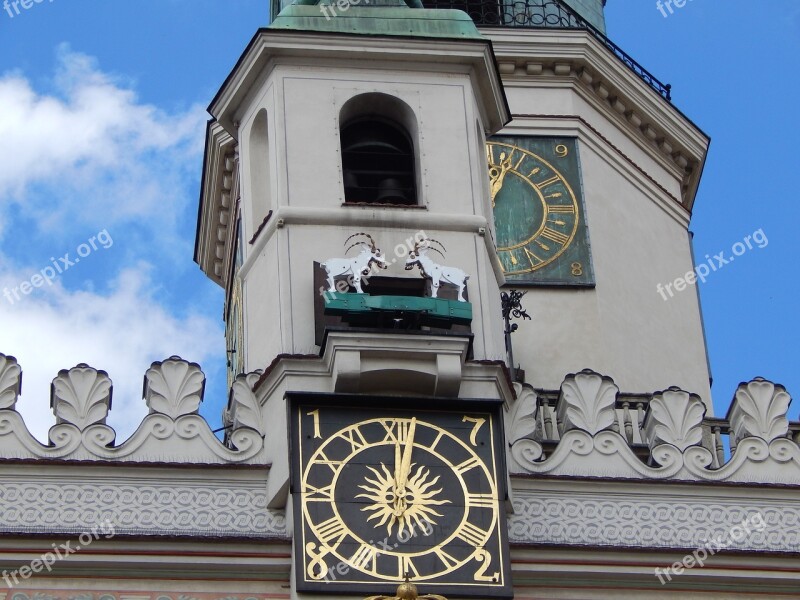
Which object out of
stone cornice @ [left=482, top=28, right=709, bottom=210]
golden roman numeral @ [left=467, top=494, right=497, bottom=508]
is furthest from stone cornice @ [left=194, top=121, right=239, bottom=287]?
golden roman numeral @ [left=467, top=494, right=497, bottom=508]

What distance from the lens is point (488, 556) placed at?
61.3ft

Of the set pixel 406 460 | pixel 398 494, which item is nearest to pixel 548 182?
pixel 406 460

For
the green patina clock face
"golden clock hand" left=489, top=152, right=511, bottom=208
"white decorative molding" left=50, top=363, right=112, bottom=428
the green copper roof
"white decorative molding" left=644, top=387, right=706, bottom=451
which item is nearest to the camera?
"white decorative molding" left=50, top=363, right=112, bottom=428

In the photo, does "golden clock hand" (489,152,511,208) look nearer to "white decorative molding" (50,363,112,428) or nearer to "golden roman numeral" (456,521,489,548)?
"white decorative molding" (50,363,112,428)

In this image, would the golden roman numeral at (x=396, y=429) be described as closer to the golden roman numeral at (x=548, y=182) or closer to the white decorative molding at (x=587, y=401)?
the white decorative molding at (x=587, y=401)

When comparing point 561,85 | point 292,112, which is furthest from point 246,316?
point 561,85

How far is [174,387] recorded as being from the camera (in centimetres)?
1942

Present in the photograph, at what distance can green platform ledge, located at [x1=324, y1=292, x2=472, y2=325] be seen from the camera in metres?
19.5

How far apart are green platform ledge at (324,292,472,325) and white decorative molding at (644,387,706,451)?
135cm

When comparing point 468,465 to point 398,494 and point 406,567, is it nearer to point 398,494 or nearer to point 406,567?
point 398,494

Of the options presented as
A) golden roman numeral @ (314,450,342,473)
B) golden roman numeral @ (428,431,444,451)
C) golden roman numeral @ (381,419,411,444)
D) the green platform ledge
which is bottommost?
golden roman numeral @ (314,450,342,473)

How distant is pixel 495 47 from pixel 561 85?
2.05ft

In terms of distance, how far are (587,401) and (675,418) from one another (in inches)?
22.3

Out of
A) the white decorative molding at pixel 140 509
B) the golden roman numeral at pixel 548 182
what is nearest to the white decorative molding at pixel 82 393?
the white decorative molding at pixel 140 509
